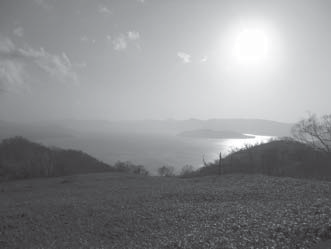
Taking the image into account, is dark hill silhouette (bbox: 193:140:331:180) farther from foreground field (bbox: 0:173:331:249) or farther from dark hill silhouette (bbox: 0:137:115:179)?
dark hill silhouette (bbox: 0:137:115:179)

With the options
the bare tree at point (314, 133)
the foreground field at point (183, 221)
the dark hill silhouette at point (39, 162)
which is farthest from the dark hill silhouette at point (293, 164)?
the dark hill silhouette at point (39, 162)

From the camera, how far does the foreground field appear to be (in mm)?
6766

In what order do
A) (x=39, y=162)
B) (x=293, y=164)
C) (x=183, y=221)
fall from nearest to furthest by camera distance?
(x=183, y=221), (x=293, y=164), (x=39, y=162)

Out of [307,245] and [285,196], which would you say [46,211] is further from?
[285,196]

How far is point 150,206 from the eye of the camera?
447 inches

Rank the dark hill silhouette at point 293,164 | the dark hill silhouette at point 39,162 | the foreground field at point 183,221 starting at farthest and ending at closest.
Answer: the dark hill silhouette at point 39,162, the dark hill silhouette at point 293,164, the foreground field at point 183,221

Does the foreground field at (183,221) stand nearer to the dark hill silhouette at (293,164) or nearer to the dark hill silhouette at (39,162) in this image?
the dark hill silhouette at (293,164)

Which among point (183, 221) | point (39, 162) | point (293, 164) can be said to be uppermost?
point (293, 164)

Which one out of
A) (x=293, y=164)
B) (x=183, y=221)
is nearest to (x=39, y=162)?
(x=183, y=221)

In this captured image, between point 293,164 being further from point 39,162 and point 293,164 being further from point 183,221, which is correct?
point 39,162

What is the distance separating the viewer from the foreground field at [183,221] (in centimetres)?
677

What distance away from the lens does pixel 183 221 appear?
29.4ft

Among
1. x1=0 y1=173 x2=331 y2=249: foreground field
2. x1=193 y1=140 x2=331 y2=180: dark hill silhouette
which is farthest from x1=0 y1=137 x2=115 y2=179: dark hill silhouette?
x1=193 y1=140 x2=331 y2=180: dark hill silhouette

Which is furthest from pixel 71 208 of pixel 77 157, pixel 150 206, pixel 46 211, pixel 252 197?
pixel 77 157
